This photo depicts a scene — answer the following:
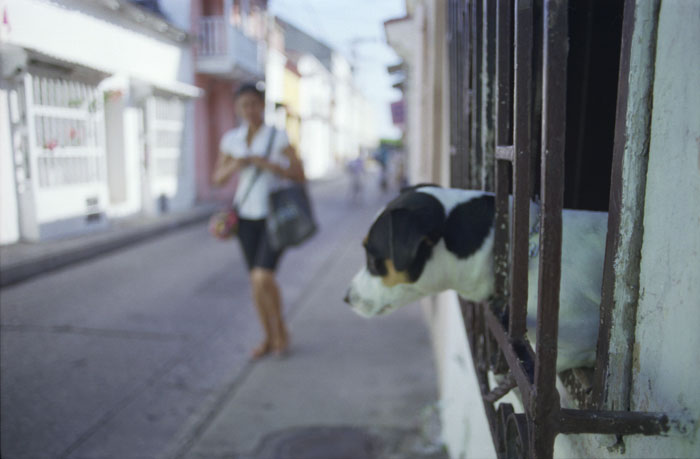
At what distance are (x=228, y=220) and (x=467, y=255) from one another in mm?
2726

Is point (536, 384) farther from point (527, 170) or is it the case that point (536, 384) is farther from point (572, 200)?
point (572, 200)

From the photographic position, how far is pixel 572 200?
1990 millimetres

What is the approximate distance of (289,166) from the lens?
164 inches

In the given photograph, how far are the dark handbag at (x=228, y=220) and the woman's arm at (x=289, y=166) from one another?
0.08 metres

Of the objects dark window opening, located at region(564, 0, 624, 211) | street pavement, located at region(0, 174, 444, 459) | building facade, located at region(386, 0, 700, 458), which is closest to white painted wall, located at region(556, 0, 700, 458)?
building facade, located at region(386, 0, 700, 458)

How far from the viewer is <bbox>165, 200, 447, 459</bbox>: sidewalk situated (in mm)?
3053

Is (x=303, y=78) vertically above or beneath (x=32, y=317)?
above

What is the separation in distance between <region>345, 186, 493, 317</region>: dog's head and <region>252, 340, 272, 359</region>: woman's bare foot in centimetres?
273

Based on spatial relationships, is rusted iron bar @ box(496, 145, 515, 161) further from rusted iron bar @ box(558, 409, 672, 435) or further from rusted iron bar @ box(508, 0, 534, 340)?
rusted iron bar @ box(558, 409, 672, 435)

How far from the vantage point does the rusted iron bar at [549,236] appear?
966 mm

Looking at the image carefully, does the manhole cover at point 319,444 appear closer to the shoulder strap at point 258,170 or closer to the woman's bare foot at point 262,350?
the woman's bare foot at point 262,350

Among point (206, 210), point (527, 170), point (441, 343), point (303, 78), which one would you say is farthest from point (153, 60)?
point (303, 78)

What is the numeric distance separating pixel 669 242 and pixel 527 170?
0.34 metres

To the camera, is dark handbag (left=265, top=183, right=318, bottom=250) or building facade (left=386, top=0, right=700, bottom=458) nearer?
building facade (left=386, top=0, right=700, bottom=458)
